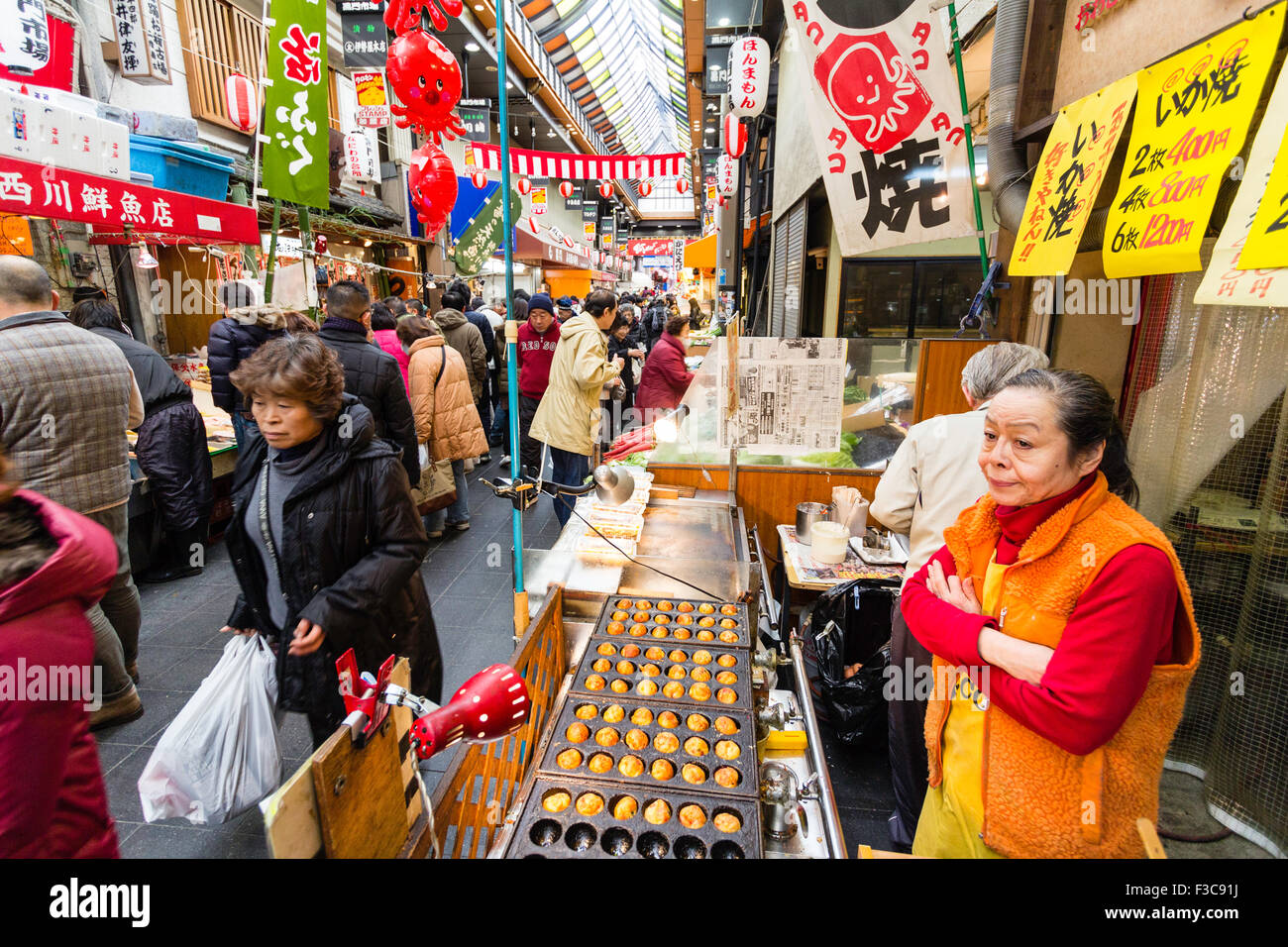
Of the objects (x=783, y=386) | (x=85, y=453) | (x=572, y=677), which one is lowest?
(x=572, y=677)

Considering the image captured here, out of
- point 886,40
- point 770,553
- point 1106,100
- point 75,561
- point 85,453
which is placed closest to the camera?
point 75,561

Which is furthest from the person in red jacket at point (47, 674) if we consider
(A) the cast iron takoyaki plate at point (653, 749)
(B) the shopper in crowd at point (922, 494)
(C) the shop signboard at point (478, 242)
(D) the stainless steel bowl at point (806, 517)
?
(C) the shop signboard at point (478, 242)

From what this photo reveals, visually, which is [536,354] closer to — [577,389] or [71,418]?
[577,389]

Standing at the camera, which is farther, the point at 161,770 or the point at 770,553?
the point at 770,553

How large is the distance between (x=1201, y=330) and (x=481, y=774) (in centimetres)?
354

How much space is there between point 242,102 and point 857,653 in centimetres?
1008

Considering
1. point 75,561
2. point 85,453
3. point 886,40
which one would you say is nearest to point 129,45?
point 85,453

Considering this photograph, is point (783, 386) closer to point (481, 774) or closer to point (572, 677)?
point (572, 677)

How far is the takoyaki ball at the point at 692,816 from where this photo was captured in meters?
1.62

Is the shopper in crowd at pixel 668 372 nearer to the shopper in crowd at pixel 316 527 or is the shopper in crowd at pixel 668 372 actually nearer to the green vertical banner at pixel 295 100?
the green vertical banner at pixel 295 100

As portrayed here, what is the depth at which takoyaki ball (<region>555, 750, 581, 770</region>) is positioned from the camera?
1783 mm

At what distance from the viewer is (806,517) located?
3.87 meters

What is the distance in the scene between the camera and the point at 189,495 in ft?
15.9

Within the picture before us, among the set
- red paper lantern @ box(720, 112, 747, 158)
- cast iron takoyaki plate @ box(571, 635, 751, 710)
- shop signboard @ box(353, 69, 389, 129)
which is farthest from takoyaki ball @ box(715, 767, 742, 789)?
shop signboard @ box(353, 69, 389, 129)
